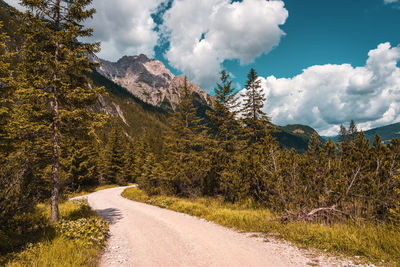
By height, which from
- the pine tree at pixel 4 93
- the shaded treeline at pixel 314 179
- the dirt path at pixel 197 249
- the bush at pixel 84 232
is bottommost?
the dirt path at pixel 197 249

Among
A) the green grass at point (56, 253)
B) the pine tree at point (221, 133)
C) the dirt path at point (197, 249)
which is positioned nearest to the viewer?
the green grass at point (56, 253)

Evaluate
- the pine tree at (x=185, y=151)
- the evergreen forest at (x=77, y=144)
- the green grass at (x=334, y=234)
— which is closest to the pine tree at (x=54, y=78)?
the evergreen forest at (x=77, y=144)

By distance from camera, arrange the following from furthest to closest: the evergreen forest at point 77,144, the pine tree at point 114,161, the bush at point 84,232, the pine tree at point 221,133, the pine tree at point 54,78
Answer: the pine tree at point 114,161 → the pine tree at point 221,133 → the pine tree at point 54,78 → the bush at point 84,232 → the evergreen forest at point 77,144

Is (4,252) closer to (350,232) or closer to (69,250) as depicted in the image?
(69,250)

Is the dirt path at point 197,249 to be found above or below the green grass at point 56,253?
below

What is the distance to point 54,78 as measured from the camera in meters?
8.12

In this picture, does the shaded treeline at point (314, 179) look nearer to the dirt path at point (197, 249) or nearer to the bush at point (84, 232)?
the dirt path at point (197, 249)

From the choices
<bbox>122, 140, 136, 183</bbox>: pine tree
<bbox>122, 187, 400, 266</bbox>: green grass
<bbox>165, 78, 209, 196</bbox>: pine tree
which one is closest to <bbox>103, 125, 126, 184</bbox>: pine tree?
<bbox>122, 140, 136, 183</bbox>: pine tree

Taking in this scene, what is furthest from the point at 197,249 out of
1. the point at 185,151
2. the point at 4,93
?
the point at 185,151

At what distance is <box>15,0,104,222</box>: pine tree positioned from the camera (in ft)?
24.8

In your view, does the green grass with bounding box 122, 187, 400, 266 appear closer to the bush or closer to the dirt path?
the dirt path

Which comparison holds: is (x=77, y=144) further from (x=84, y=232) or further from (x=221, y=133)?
(x=221, y=133)

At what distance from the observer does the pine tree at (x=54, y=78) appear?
757 cm

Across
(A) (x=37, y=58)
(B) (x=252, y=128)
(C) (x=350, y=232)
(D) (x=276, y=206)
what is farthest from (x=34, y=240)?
(B) (x=252, y=128)
